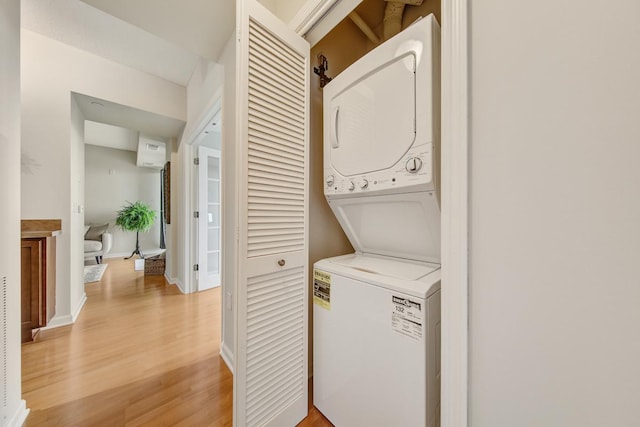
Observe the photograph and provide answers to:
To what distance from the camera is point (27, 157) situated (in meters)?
1.96

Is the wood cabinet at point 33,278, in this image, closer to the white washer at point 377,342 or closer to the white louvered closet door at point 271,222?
the white louvered closet door at point 271,222

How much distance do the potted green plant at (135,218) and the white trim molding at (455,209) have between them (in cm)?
671

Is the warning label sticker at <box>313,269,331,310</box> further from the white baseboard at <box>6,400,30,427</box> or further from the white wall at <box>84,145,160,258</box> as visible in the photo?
the white wall at <box>84,145,160,258</box>

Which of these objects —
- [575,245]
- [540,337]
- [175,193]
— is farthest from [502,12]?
[175,193]

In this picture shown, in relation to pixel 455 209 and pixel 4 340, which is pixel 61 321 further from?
pixel 455 209

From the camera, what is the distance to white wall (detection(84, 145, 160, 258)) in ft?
17.4

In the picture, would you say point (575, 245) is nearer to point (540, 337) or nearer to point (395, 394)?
point (540, 337)

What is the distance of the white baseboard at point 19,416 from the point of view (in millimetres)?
1033

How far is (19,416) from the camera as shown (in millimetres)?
1087

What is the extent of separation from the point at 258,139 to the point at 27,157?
2.52 meters

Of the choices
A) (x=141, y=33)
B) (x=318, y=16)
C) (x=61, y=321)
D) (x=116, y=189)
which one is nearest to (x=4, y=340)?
(x=61, y=321)

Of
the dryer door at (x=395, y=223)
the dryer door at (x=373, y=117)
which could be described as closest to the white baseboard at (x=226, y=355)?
the dryer door at (x=395, y=223)

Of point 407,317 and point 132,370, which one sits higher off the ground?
point 407,317

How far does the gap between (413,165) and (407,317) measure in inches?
21.6
